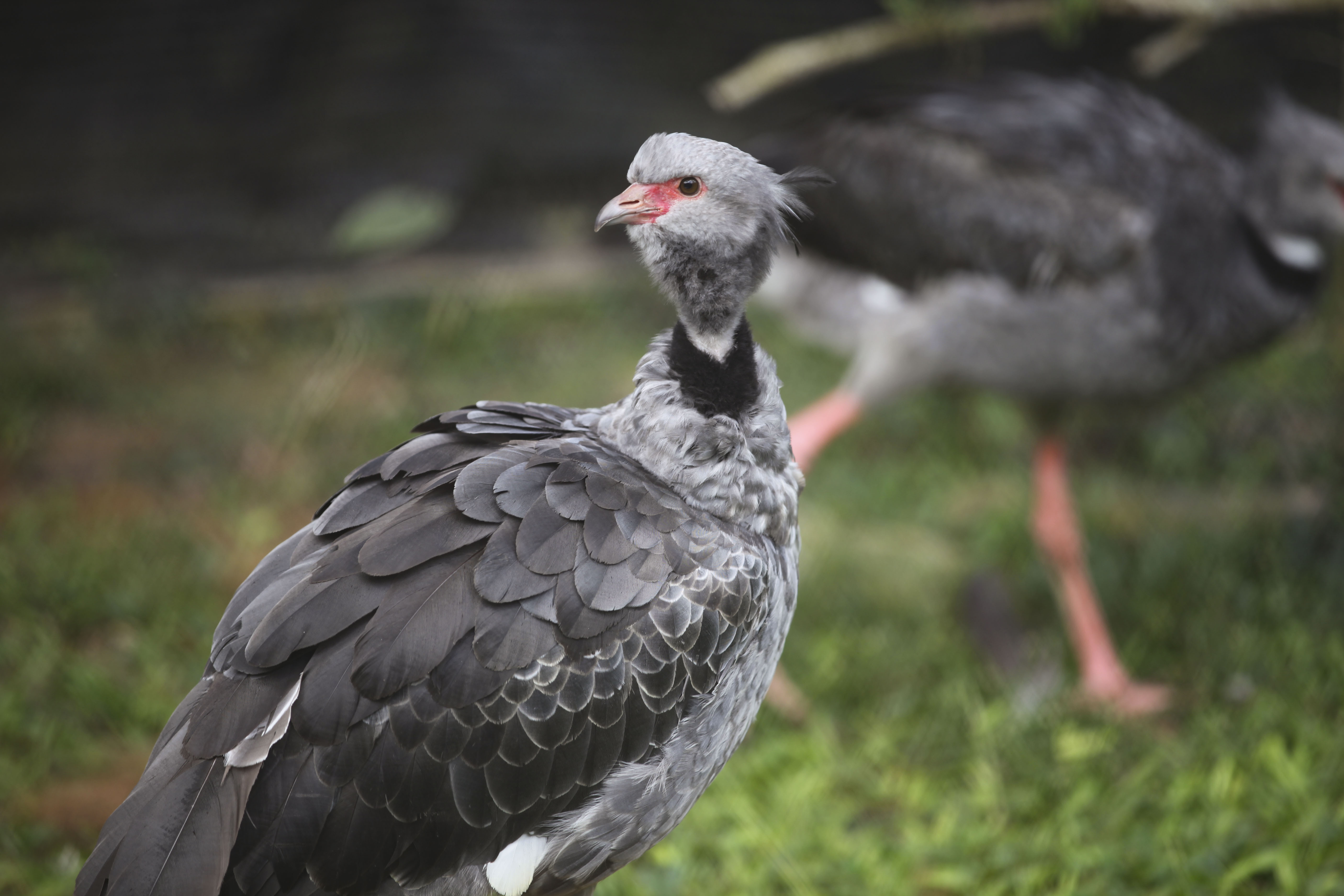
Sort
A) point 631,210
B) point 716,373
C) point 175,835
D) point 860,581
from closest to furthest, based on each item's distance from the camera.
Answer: point 175,835 < point 631,210 < point 716,373 < point 860,581

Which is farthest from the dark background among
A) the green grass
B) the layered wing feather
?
the layered wing feather

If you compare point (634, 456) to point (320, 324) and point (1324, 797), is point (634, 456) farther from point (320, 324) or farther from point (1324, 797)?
point (320, 324)

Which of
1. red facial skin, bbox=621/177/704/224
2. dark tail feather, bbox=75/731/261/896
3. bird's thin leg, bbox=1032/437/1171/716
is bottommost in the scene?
bird's thin leg, bbox=1032/437/1171/716

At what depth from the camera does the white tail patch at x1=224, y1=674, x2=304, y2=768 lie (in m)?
1.55

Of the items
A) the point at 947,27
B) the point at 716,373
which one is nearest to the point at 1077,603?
the point at 947,27

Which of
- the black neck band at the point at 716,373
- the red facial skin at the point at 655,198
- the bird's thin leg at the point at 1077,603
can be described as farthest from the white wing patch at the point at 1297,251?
the red facial skin at the point at 655,198

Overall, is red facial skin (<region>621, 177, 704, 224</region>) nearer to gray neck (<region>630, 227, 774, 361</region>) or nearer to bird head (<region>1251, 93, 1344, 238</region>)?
gray neck (<region>630, 227, 774, 361</region>)

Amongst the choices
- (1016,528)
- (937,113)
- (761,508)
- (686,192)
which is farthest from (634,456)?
(1016,528)

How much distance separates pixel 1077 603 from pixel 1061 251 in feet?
2.95

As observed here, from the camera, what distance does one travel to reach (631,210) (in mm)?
1663

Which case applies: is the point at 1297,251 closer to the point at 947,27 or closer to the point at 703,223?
the point at 947,27

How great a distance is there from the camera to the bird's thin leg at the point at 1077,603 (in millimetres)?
2953

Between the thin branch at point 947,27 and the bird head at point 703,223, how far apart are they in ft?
4.57

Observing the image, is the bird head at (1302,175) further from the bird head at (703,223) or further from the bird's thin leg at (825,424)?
the bird head at (703,223)
